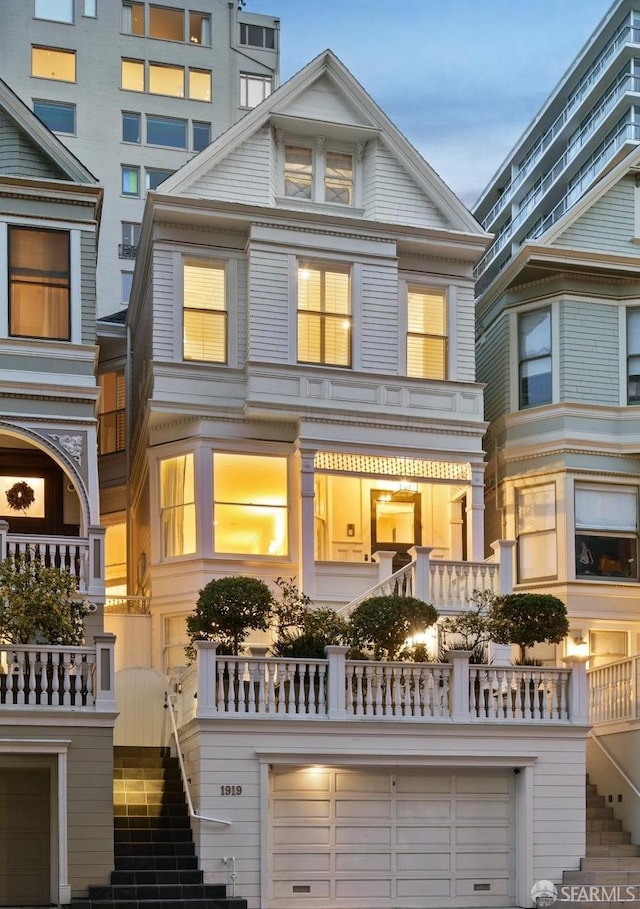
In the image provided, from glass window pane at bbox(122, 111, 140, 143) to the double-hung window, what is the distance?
21.5 metres

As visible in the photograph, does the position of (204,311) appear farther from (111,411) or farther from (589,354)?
(589,354)

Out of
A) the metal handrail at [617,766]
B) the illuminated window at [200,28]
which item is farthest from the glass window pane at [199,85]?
the metal handrail at [617,766]

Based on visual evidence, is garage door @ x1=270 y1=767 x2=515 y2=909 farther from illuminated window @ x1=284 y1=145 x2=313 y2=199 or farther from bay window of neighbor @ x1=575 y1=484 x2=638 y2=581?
illuminated window @ x1=284 y1=145 x2=313 y2=199

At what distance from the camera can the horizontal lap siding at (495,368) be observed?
32.7m

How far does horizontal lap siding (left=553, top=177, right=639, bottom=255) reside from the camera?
105 ft

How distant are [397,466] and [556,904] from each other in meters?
10.3

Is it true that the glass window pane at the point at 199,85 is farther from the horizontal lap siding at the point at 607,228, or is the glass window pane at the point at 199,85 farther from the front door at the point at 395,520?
the front door at the point at 395,520

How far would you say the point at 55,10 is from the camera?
4941 centimetres

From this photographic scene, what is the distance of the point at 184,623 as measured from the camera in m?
29.0

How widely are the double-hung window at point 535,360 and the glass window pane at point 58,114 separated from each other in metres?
22.0

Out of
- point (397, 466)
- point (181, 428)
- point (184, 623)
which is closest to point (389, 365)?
point (397, 466)

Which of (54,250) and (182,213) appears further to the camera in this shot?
(182,213)

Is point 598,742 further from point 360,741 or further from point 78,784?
point 78,784

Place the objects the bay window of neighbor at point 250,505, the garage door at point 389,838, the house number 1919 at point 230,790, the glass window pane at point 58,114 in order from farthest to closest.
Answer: the glass window pane at point 58,114, the bay window of neighbor at point 250,505, the garage door at point 389,838, the house number 1919 at point 230,790
